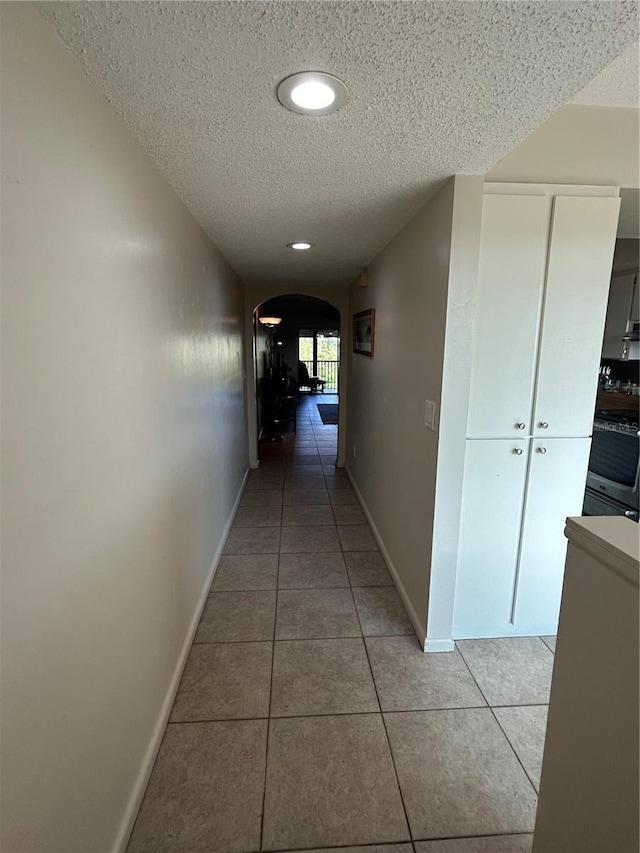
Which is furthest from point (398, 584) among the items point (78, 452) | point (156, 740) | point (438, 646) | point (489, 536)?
point (78, 452)

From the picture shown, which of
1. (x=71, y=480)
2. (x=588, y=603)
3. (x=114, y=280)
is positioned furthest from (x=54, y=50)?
(x=588, y=603)

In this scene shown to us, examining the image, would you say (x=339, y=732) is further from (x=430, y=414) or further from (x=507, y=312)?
(x=507, y=312)

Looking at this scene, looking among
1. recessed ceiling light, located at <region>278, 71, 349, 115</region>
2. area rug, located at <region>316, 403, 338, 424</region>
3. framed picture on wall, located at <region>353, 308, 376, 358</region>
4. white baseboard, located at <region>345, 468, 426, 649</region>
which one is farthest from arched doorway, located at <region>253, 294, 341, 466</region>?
recessed ceiling light, located at <region>278, 71, 349, 115</region>

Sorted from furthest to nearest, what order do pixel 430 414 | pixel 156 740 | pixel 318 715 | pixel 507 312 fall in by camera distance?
pixel 430 414
pixel 507 312
pixel 318 715
pixel 156 740

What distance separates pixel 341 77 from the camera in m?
0.99

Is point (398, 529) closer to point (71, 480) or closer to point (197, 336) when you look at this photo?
point (197, 336)

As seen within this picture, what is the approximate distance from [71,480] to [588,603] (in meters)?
1.17

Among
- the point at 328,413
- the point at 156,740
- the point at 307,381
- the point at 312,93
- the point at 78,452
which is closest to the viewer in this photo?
the point at 78,452

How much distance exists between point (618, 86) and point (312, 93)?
132 cm

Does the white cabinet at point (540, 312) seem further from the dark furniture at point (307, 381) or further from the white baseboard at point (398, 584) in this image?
the dark furniture at point (307, 381)

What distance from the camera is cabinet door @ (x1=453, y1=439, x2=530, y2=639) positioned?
188 centimetres

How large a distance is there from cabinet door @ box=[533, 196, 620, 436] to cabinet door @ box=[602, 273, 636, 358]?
1.50m

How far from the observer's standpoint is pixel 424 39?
2.86 feet

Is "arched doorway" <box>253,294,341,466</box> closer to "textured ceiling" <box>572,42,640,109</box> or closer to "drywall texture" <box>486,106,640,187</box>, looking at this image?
"drywall texture" <box>486,106,640,187</box>
